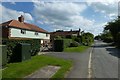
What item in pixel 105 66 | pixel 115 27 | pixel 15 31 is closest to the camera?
pixel 105 66

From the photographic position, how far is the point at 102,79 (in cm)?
1189

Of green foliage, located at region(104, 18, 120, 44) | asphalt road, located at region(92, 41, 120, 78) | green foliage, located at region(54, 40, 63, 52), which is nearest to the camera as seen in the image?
asphalt road, located at region(92, 41, 120, 78)

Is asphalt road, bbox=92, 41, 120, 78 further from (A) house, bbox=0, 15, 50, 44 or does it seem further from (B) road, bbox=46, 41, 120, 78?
(A) house, bbox=0, 15, 50, 44

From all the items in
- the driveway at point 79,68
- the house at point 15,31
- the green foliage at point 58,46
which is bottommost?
the driveway at point 79,68

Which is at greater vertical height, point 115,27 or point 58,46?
point 115,27

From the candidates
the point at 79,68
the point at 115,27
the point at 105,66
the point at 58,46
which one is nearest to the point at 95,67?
the point at 105,66

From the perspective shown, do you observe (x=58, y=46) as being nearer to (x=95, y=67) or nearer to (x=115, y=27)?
(x=95, y=67)

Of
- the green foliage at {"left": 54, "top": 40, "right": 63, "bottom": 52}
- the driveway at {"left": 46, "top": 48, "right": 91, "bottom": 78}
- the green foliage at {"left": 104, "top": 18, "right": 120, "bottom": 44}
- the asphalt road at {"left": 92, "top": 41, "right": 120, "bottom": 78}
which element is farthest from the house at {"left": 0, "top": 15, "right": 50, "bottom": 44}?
the green foliage at {"left": 104, "top": 18, "right": 120, "bottom": 44}

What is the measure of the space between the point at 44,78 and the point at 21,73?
5.93ft

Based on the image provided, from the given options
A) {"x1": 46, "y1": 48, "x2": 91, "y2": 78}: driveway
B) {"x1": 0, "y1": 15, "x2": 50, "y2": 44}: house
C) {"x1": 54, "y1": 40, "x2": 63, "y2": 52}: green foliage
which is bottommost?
{"x1": 46, "y1": 48, "x2": 91, "y2": 78}: driveway

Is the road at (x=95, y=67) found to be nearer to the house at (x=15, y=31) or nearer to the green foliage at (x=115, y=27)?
the house at (x=15, y=31)

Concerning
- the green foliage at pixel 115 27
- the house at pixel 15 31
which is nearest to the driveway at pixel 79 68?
the house at pixel 15 31

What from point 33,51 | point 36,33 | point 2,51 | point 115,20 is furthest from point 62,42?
point 115,20

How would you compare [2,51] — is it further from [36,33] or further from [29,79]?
[36,33]
